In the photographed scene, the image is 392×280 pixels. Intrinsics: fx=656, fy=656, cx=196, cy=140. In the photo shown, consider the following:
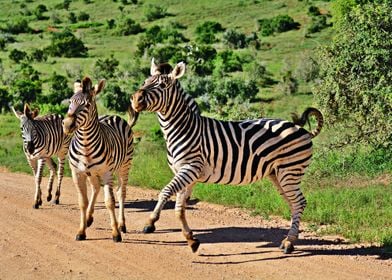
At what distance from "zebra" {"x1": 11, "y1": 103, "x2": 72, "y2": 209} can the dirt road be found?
1.09 metres

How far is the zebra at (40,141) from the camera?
12.2 metres

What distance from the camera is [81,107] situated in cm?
886

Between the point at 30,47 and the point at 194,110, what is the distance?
40.3 meters

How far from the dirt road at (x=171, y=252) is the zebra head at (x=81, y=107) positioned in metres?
1.70

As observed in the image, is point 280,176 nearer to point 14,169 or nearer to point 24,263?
point 24,263

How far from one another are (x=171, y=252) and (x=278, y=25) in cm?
4396

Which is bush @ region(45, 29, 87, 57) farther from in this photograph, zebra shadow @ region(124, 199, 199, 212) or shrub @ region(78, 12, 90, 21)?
zebra shadow @ region(124, 199, 199, 212)

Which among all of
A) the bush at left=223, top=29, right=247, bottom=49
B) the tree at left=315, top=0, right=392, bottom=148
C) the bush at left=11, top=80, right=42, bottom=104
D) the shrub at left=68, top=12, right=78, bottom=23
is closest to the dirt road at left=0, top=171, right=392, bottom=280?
the tree at left=315, top=0, right=392, bottom=148

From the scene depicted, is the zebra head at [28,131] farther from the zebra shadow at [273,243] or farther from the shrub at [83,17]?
the shrub at [83,17]

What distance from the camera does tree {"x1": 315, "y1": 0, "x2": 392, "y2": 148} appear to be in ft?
44.2

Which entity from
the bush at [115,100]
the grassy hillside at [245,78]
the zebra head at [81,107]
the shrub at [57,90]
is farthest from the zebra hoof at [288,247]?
the shrub at [57,90]

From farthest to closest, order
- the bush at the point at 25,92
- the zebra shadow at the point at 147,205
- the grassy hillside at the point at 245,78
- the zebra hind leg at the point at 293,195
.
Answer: the bush at the point at 25,92 < the zebra shadow at the point at 147,205 < the grassy hillside at the point at 245,78 < the zebra hind leg at the point at 293,195

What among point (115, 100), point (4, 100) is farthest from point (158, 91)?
point (4, 100)

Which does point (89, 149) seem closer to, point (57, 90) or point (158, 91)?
point (158, 91)
